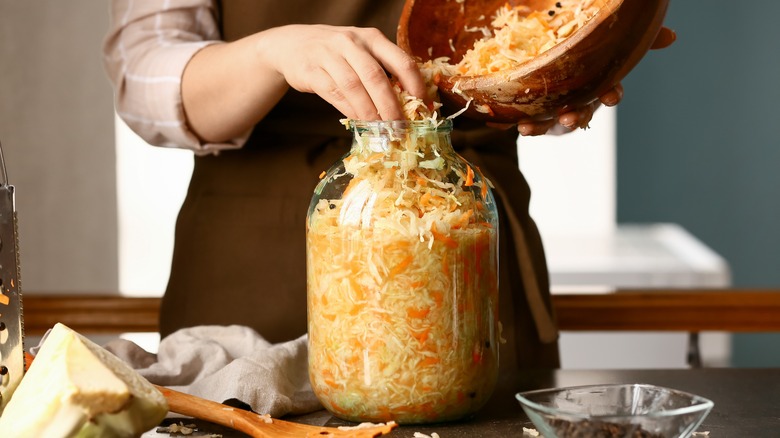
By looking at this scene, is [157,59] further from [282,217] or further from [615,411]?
[615,411]

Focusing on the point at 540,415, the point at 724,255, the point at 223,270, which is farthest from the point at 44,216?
the point at 724,255

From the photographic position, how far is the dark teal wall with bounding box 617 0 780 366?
4277mm

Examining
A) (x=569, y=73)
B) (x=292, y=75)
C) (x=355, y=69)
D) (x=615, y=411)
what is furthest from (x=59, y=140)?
(x=615, y=411)

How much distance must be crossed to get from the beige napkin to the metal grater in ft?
0.64

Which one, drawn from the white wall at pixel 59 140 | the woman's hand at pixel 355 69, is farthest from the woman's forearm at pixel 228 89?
the white wall at pixel 59 140

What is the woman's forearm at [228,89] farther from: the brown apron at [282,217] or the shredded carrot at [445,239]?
the shredded carrot at [445,239]

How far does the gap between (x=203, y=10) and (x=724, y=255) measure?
3.67 metres

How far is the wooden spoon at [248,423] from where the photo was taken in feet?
2.63

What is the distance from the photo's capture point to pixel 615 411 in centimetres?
80

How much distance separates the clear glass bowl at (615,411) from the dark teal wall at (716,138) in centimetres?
367

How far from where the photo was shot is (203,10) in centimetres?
130

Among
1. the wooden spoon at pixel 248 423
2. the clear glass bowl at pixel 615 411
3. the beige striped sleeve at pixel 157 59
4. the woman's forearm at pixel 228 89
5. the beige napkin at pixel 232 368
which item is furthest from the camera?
the beige striped sleeve at pixel 157 59

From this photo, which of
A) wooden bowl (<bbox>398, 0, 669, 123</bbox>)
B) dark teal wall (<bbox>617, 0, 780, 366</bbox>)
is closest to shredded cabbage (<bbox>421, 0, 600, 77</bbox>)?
wooden bowl (<bbox>398, 0, 669, 123</bbox>)

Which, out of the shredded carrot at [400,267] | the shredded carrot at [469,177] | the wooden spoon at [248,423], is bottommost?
the wooden spoon at [248,423]
